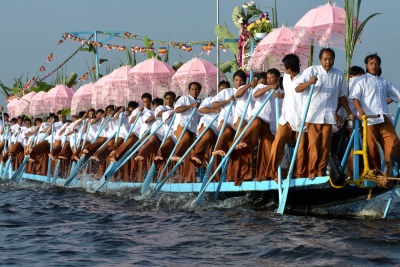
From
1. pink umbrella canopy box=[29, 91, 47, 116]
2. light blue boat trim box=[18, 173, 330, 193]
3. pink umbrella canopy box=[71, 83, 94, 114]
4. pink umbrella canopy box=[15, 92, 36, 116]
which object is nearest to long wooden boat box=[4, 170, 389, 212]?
light blue boat trim box=[18, 173, 330, 193]

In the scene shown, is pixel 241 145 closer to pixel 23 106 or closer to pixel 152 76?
pixel 152 76

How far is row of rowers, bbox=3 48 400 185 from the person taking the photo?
8891mm

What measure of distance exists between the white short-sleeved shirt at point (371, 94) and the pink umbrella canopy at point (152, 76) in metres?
8.78

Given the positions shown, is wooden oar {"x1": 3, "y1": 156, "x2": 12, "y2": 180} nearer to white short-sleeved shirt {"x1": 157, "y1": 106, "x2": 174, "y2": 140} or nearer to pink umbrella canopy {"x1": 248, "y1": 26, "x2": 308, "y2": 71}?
white short-sleeved shirt {"x1": 157, "y1": 106, "x2": 174, "y2": 140}

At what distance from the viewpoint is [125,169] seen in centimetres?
1400

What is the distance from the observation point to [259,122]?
10.1 metres

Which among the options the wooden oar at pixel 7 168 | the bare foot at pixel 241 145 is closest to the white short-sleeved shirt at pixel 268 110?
the bare foot at pixel 241 145

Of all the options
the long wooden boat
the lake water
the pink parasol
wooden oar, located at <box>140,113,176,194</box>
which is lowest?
the lake water

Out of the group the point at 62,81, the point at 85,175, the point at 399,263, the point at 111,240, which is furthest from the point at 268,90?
Answer: the point at 62,81

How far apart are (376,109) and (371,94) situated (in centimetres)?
19

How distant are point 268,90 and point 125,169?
4.88m

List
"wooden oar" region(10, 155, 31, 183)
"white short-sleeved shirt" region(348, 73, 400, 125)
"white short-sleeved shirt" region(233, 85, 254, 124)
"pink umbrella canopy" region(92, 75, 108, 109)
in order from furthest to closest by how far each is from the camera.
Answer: "pink umbrella canopy" region(92, 75, 108, 109) → "wooden oar" region(10, 155, 31, 183) → "white short-sleeved shirt" region(233, 85, 254, 124) → "white short-sleeved shirt" region(348, 73, 400, 125)

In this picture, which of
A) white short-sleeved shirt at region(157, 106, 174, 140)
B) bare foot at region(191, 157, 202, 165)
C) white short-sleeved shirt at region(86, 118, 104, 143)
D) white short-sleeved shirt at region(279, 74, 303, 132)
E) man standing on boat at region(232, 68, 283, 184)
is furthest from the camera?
white short-sleeved shirt at region(86, 118, 104, 143)

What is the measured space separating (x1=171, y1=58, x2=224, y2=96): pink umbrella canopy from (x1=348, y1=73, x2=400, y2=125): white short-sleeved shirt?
6662mm
